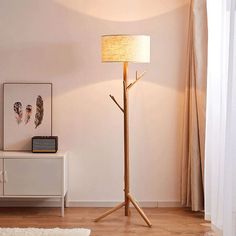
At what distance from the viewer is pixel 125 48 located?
4379 millimetres

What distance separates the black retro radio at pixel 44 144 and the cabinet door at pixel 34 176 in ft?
0.51

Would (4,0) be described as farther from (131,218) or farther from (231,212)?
(231,212)

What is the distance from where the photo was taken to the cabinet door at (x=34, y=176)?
4730 mm

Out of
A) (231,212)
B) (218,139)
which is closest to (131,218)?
(218,139)

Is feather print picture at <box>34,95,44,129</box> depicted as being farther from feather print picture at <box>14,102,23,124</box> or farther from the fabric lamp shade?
the fabric lamp shade

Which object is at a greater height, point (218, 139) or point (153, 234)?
point (218, 139)

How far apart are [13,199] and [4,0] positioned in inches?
76.1

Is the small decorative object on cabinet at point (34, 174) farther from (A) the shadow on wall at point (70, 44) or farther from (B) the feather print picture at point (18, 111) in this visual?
(A) the shadow on wall at point (70, 44)

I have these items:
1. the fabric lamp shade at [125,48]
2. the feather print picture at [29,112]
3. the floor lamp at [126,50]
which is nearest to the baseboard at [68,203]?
the floor lamp at [126,50]

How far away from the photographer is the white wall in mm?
4996

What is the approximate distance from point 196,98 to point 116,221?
1.36 metres

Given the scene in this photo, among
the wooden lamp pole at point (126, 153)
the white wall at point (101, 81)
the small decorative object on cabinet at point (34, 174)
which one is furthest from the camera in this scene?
the white wall at point (101, 81)

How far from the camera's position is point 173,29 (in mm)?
5004

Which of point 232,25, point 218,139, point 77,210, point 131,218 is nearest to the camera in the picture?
point 232,25
